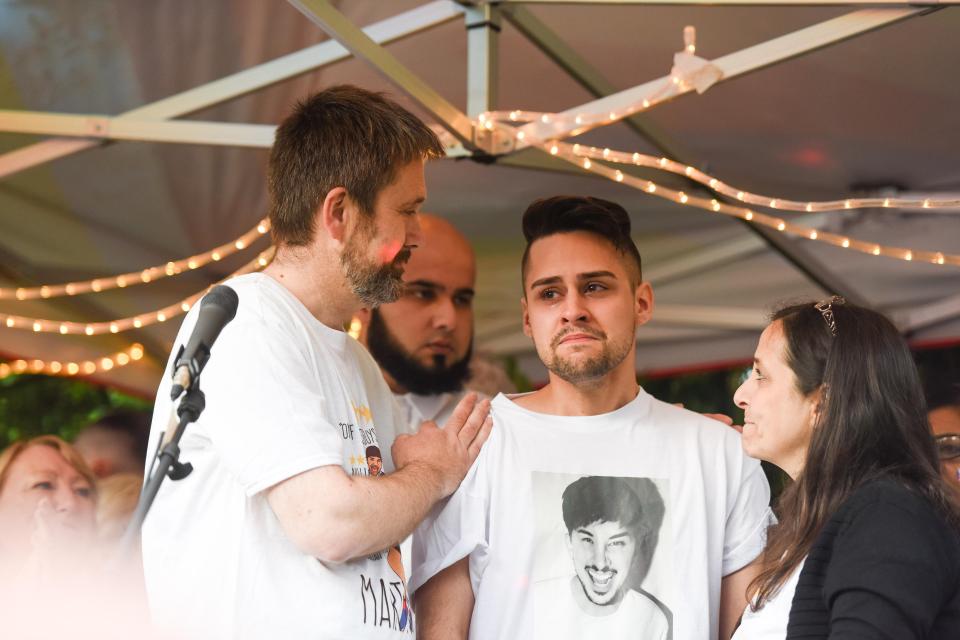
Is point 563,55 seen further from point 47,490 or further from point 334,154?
point 47,490

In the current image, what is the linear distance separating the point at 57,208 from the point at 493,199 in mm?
1730

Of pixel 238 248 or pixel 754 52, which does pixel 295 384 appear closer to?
pixel 754 52

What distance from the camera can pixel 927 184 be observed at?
4797mm

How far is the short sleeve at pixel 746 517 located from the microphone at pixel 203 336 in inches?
48.0

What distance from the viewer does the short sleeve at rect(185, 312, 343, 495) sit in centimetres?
189

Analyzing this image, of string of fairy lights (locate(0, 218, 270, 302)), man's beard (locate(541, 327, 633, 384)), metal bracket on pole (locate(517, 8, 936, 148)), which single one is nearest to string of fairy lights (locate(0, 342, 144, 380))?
string of fairy lights (locate(0, 218, 270, 302))

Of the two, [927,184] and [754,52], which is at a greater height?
[927,184]

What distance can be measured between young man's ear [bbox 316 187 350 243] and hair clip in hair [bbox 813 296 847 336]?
2.98 feet

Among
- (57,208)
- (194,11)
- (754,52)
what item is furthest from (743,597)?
(57,208)

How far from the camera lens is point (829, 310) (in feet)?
7.26

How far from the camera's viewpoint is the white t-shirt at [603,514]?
2.36 metres

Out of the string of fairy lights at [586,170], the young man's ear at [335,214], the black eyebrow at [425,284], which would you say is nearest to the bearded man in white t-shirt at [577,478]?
the young man's ear at [335,214]

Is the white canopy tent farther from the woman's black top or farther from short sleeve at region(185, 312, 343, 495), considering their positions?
the woman's black top

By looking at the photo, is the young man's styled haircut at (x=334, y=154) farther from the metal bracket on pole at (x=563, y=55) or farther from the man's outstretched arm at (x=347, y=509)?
the metal bracket on pole at (x=563, y=55)
